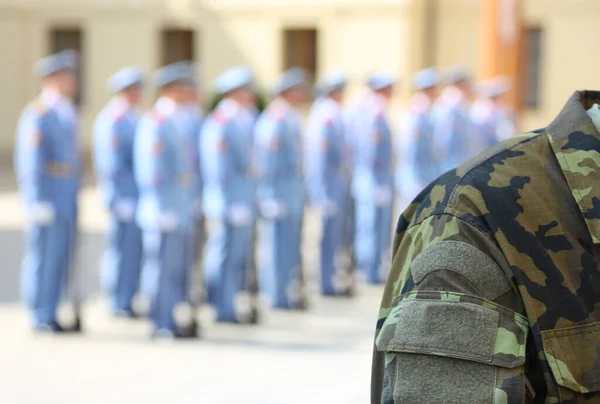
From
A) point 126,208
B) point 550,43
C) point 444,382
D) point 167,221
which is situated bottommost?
point 444,382

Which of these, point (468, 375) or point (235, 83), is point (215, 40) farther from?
point (468, 375)

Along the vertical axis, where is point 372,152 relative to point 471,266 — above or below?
above

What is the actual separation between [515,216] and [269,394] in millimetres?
4000

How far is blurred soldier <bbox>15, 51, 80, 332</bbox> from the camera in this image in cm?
651

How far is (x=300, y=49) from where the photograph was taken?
21.3 m

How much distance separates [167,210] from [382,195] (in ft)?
11.1

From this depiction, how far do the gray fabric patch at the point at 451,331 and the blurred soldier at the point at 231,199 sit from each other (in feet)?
18.9

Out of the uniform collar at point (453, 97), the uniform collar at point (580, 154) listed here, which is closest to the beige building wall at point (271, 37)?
the uniform collar at point (453, 97)

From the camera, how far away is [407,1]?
773 inches

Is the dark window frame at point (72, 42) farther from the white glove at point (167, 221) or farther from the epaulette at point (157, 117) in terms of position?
the white glove at point (167, 221)

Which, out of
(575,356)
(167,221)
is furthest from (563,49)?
(575,356)

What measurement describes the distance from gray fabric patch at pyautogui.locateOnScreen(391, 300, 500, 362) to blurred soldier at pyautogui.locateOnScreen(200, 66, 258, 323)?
5758 mm

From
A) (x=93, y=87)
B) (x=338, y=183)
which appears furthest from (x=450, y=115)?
(x=93, y=87)

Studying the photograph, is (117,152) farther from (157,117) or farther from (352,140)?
(352,140)
